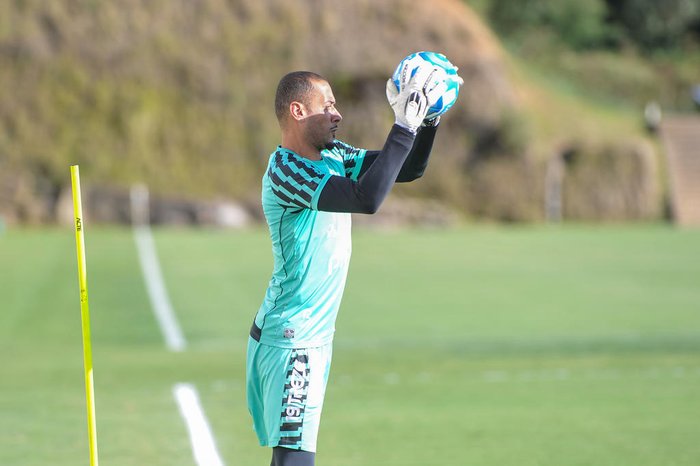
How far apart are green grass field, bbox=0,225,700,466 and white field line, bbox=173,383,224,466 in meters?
0.09

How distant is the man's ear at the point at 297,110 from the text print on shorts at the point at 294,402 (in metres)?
1.03

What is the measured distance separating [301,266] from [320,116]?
661 mm

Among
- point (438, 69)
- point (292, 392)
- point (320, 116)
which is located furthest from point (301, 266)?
point (438, 69)

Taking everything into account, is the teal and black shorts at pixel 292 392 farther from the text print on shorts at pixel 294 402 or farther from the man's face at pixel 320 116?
the man's face at pixel 320 116

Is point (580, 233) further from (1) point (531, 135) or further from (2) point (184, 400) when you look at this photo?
(2) point (184, 400)

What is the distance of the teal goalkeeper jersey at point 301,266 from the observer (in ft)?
18.0

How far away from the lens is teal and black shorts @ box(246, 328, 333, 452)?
18.1 ft

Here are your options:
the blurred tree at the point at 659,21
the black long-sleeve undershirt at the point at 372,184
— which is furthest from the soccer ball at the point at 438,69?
the blurred tree at the point at 659,21

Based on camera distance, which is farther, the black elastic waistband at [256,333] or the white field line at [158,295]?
the white field line at [158,295]

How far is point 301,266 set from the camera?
5.50m

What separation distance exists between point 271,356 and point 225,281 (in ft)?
50.0

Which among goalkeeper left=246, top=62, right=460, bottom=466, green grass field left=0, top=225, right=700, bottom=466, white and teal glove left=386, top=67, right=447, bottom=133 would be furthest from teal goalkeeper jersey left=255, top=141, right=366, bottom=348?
green grass field left=0, top=225, right=700, bottom=466

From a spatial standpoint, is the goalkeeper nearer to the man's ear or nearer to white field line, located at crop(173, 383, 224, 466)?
the man's ear

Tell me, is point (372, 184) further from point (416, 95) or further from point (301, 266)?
point (301, 266)
